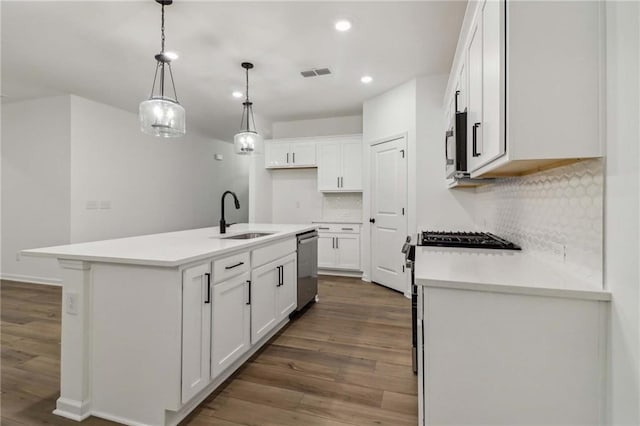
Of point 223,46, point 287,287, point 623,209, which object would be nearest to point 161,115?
point 223,46

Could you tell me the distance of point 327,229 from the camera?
5.36m

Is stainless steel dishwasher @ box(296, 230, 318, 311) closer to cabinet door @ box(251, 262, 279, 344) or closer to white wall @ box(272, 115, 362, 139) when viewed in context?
cabinet door @ box(251, 262, 279, 344)

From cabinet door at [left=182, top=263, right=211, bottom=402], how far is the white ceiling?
2123 mm

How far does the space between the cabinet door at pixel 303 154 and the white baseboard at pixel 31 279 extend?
4001 millimetres

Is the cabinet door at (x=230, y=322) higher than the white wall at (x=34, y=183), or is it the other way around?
the white wall at (x=34, y=183)

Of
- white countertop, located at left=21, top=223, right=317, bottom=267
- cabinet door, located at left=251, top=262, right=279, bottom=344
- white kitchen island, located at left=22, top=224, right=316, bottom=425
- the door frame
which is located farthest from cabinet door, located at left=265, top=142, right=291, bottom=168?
white kitchen island, located at left=22, top=224, right=316, bottom=425

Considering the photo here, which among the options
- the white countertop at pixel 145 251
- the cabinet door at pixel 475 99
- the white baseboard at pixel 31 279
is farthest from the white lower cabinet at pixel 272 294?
the white baseboard at pixel 31 279

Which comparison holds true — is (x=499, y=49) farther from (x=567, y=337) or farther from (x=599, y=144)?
(x=567, y=337)

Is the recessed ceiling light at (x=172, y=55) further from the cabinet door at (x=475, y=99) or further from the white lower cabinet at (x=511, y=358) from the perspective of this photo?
the white lower cabinet at (x=511, y=358)

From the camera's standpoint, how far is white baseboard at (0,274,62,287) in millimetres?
4637

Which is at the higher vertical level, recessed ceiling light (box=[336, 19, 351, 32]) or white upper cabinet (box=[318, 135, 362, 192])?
recessed ceiling light (box=[336, 19, 351, 32])

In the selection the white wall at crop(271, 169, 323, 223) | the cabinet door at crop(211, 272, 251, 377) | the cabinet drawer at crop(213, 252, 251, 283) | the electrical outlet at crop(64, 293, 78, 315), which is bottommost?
the cabinet door at crop(211, 272, 251, 377)

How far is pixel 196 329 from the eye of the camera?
1.75m

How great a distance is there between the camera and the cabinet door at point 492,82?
1.20 m
